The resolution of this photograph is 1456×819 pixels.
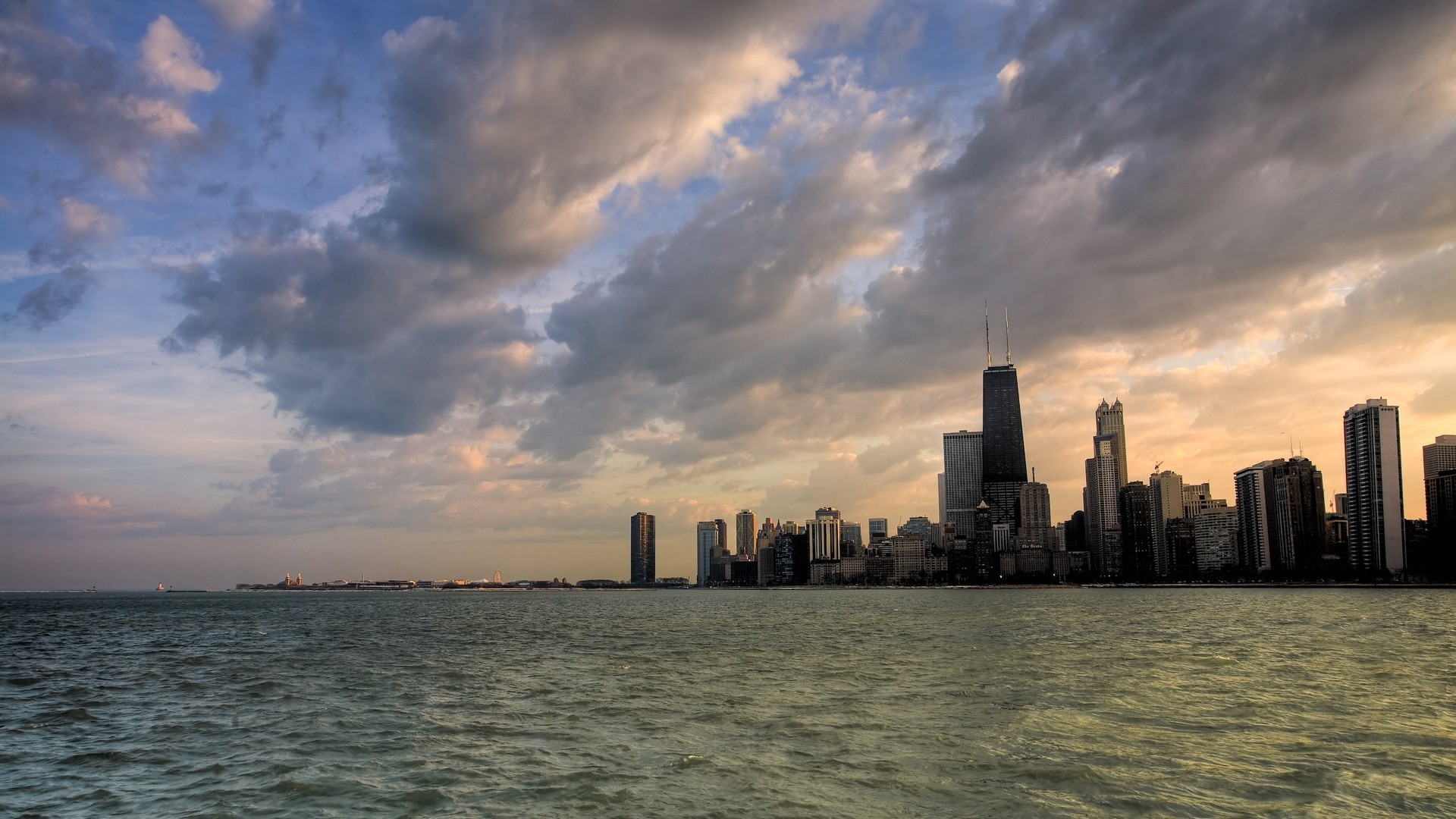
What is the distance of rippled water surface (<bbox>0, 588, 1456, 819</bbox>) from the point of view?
69.2 ft

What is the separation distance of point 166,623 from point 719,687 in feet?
382

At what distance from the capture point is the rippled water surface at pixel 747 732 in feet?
69.2

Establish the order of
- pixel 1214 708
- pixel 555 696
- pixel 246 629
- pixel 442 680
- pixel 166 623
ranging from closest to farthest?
pixel 1214 708 < pixel 555 696 < pixel 442 680 < pixel 246 629 < pixel 166 623

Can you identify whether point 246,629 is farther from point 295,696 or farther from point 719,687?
point 719,687

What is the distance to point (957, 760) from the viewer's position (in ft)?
79.9

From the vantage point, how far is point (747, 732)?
29281mm

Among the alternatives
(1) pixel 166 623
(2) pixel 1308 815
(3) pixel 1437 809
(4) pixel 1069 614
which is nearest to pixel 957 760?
(2) pixel 1308 815

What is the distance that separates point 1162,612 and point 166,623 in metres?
145

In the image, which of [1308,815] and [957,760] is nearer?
[1308,815]

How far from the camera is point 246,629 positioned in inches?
4050

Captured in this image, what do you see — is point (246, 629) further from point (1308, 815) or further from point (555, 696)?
point (1308, 815)

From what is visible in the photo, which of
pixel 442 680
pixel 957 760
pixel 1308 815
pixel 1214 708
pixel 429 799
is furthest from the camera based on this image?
pixel 442 680

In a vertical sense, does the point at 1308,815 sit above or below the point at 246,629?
above

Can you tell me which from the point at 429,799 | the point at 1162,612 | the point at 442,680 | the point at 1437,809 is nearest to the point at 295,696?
the point at 442,680
